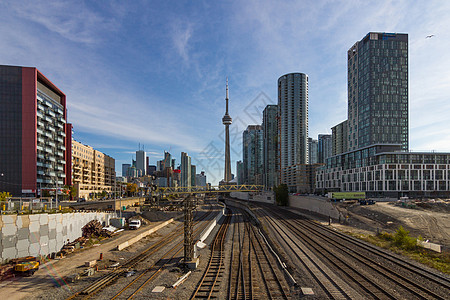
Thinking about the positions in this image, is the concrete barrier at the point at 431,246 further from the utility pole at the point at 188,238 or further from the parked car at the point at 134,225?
the parked car at the point at 134,225

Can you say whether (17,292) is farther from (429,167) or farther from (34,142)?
(429,167)

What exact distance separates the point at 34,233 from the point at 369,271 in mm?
40024

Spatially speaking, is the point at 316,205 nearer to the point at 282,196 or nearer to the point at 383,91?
the point at 282,196

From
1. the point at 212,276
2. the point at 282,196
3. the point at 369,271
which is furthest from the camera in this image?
the point at 282,196

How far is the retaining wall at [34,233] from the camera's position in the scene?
2847 cm

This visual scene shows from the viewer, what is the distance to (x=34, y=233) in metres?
31.9

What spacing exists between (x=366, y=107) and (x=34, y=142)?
158 meters

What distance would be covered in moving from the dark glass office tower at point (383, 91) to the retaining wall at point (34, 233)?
146641mm

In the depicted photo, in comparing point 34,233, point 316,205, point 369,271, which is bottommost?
point 316,205

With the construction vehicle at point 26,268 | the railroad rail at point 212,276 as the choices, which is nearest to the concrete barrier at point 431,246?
the railroad rail at point 212,276

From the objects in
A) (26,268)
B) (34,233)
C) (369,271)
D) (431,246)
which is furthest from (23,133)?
(431,246)

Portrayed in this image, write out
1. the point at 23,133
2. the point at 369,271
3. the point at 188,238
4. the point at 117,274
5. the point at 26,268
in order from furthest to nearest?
the point at 23,133 < the point at 188,238 < the point at 369,271 < the point at 117,274 < the point at 26,268

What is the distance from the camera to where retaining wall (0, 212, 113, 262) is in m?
28.5

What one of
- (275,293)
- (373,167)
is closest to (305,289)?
(275,293)
